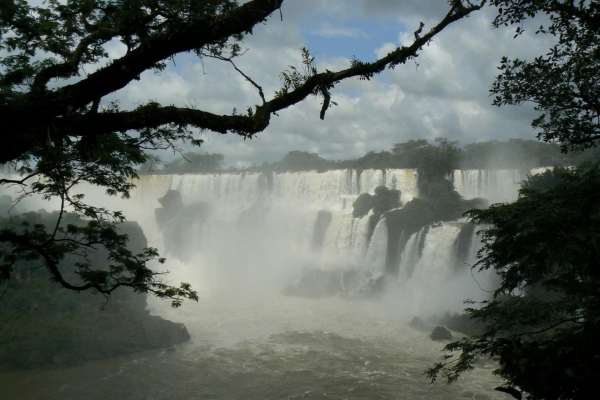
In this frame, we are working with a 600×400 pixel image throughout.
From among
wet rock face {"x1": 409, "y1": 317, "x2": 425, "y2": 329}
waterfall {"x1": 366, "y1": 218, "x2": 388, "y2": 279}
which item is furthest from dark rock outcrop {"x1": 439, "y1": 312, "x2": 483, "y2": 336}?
waterfall {"x1": 366, "y1": 218, "x2": 388, "y2": 279}

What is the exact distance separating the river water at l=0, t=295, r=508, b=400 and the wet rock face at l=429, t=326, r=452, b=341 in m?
0.29

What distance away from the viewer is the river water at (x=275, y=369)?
12.2 m

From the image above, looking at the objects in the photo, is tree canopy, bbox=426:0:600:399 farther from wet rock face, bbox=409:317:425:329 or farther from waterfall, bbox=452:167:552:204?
waterfall, bbox=452:167:552:204

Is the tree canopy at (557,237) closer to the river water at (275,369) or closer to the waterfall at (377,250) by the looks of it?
the river water at (275,369)

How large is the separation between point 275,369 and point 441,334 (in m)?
6.04

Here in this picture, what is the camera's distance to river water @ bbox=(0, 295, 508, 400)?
12219 mm

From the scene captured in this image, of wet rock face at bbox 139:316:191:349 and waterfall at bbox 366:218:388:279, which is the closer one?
wet rock face at bbox 139:316:191:349

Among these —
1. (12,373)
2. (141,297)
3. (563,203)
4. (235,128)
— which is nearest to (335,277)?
(141,297)

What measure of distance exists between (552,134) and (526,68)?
0.78 m

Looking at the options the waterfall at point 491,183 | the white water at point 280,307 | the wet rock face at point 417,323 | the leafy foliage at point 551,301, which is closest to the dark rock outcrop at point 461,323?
the wet rock face at point 417,323

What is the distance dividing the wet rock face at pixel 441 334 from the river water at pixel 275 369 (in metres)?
0.29

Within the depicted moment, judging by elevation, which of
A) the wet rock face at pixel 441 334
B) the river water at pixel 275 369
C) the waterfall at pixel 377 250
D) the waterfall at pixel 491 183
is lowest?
the river water at pixel 275 369

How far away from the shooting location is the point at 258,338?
17.2 meters

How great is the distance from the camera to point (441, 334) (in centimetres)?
1608
